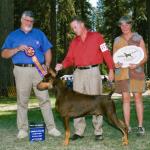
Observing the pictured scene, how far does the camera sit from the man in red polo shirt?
898 cm

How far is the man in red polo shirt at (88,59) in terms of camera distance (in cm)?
898

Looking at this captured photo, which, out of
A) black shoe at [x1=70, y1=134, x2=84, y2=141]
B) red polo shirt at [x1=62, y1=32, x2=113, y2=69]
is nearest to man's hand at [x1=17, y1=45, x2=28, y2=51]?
red polo shirt at [x1=62, y1=32, x2=113, y2=69]

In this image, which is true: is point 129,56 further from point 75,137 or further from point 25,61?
point 25,61

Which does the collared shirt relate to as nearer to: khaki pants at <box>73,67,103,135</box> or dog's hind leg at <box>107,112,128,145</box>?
khaki pants at <box>73,67,103,135</box>

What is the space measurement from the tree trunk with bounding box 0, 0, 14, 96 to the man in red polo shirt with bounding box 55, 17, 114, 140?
1543 centimetres

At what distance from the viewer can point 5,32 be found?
2420 centimetres

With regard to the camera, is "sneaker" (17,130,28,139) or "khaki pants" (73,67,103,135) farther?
"sneaker" (17,130,28,139)

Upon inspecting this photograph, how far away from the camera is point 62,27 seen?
48.2 metres

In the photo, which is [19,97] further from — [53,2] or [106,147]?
[53,2]

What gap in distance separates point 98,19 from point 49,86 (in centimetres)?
6576

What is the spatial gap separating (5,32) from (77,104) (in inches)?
635

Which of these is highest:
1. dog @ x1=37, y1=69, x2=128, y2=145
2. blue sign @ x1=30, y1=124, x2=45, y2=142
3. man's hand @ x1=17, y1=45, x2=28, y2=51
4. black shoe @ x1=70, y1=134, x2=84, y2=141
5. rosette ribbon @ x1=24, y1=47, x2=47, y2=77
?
man's hand @ x1=17, y1=45, x2=28, y2=51

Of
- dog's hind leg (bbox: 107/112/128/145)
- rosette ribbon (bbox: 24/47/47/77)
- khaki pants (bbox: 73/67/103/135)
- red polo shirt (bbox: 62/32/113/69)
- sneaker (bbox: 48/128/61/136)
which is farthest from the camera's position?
sneaker (bbox: 48/128/61/136)

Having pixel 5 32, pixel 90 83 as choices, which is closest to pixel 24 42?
pixel 90 83
